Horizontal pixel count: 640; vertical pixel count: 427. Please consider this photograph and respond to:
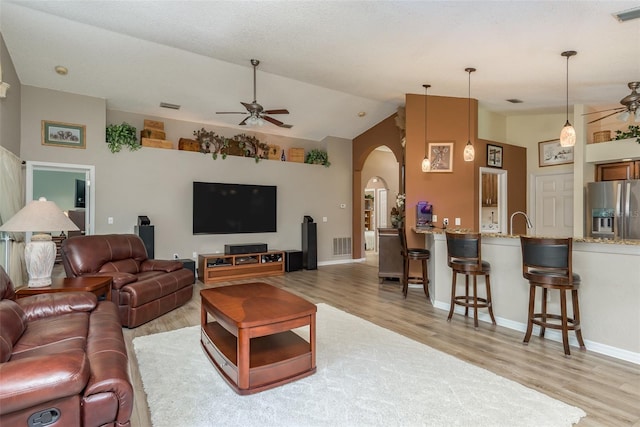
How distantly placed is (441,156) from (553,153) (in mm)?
2325

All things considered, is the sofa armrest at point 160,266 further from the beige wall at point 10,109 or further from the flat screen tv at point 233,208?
the beige wall at point 10,109

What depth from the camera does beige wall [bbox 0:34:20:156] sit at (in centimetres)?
398

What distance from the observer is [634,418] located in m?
2.05

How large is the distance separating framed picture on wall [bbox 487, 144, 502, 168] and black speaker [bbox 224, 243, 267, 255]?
4.51m

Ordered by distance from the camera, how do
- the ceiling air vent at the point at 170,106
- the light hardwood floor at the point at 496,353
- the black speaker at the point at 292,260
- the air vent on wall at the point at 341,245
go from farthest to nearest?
1. the air vent on wall at the point at 341,245
2. the black speaker at the point at 292,260
3. the ceiling air vent at the point at 170,106
4. the light hardwood floor at the point at 496,353

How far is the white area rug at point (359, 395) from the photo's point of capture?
79.5 inches

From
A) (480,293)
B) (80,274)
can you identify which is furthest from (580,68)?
(80,274)

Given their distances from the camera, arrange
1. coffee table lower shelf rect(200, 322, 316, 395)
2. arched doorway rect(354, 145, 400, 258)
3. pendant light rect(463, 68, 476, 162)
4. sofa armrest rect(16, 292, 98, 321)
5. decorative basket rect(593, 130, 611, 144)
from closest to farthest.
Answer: coffee table lower shelf rect(200, 322, 316, 395) < sofa armrest rect(16, 292, 98, 321) < pendant light rect(463, 68, 476, 162) < decorative basket rect(593, 130, 611, 144) < arched doorway rect(354, 145, 400, 258)

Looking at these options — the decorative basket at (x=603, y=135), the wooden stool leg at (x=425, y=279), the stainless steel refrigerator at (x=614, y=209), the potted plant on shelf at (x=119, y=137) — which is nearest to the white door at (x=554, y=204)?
the stainless steel refrigerator at (x=614, y=209)

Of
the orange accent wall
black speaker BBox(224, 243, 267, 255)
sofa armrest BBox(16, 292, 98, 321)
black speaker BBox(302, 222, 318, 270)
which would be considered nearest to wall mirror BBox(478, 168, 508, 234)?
the orange accent wall

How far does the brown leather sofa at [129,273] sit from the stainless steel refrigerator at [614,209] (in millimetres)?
6337

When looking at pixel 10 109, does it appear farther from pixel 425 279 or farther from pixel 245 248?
pixel 425 279

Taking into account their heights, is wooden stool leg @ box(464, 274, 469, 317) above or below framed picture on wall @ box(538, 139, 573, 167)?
below

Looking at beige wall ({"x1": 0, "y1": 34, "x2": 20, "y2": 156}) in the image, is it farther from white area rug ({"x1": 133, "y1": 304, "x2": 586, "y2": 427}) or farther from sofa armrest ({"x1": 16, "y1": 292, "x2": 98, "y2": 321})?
white area rug ({"x1": 133, "y1": 304, "x2": 586, "y2": 427})
